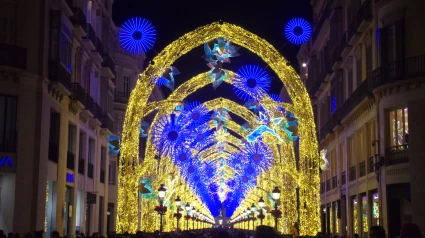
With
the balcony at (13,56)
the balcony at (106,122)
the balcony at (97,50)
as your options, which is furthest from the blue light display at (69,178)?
the balcony at (106,122)

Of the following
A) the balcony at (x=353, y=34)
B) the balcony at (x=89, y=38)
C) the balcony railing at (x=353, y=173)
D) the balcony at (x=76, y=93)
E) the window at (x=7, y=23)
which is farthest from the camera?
the balcony railing at (x=353, y=173)

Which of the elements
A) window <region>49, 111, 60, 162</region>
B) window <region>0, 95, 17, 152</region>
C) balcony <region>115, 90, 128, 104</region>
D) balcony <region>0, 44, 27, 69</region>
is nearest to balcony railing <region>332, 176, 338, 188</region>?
balcony <region>115, 90, 128, 104</region>

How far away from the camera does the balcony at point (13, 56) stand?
2864 cm

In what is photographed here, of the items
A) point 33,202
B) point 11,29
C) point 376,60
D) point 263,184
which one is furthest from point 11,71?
point 263,184

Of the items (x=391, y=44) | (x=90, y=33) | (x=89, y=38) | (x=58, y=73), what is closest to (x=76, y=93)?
(x=89, y=38)

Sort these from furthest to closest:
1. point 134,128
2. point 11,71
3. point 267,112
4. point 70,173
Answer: point 267,112 → point 70,173 → point 11,71 → point 134,128

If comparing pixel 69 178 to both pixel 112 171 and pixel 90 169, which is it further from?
pixel 112 171

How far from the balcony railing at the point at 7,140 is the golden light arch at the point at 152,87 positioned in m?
5.24

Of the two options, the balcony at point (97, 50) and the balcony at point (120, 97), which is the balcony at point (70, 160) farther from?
the balcony at point (120, 97)

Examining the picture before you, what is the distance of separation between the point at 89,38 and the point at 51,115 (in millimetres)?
7279

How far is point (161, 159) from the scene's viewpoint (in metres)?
50.8

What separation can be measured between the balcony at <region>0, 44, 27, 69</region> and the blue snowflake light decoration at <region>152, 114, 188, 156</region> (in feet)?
30.7

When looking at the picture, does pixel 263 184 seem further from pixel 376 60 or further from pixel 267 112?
pixel 376 60

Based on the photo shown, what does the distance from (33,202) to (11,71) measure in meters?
5.37
